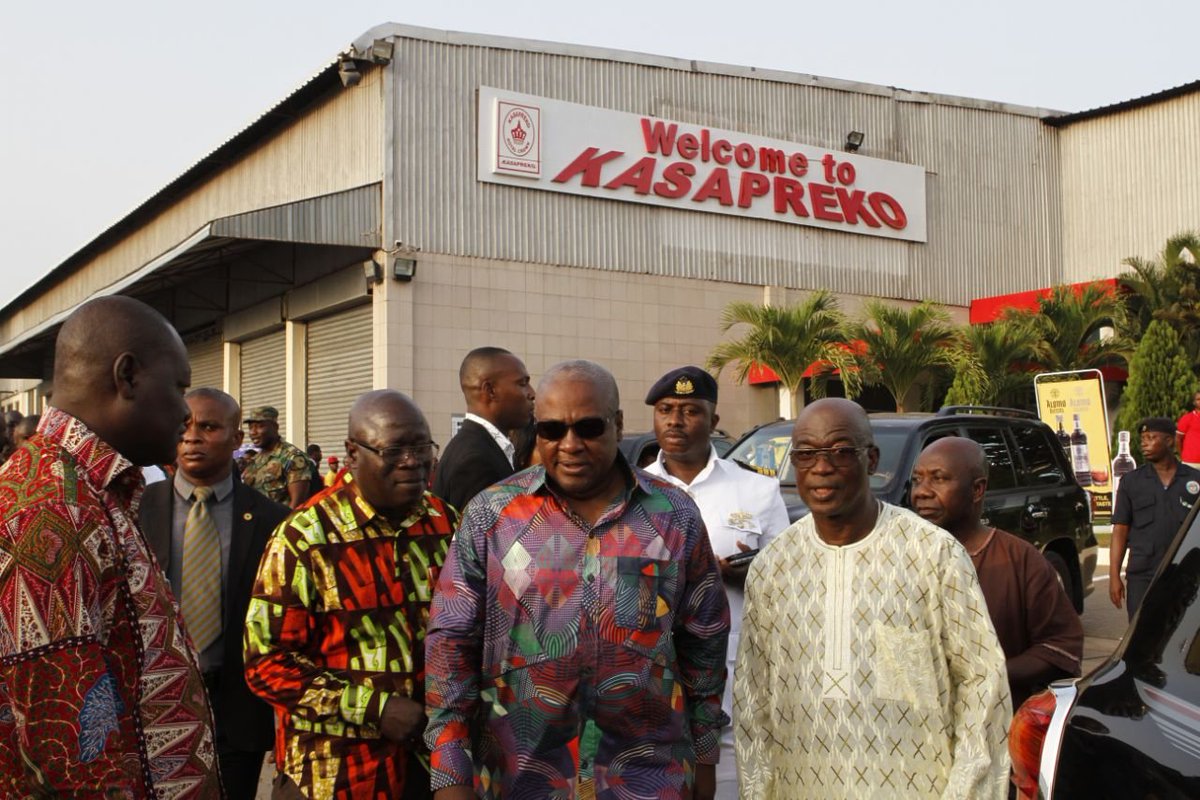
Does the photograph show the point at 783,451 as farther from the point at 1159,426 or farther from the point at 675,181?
the point at 675,181

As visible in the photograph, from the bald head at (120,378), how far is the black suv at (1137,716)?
2043 millimetres

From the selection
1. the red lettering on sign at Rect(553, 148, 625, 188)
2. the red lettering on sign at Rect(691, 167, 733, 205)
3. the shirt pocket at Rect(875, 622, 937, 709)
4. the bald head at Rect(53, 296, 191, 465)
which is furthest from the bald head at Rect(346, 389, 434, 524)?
the red lettering on sign at Rect(691, 167, 733, 205)

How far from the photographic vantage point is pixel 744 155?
24031 millimetres

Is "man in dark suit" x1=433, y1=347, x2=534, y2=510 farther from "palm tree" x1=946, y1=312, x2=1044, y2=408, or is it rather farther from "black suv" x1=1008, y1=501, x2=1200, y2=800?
"palm tree" x1=946, y1=312, x2=1044, y2=408

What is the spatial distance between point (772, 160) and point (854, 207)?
8.15ft

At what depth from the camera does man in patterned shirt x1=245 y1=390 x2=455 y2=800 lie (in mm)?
3166

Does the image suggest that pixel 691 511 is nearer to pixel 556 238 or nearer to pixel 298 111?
pixel 556 238

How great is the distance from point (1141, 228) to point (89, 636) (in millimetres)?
30754

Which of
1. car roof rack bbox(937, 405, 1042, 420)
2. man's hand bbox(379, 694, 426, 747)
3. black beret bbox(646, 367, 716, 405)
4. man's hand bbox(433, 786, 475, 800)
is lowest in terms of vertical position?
man's hand bbox(433, 786, 475, 800)

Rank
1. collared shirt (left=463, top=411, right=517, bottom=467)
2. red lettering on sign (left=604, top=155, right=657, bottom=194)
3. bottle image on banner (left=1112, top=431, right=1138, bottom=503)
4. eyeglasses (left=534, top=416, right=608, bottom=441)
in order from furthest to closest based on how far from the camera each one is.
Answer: red lettering on sign (left=604, top=155, right=657, bottom=194) < bottle image on banner (left=1112, top=431, right=1138, bottom=503) < collared shirt (left=463, top=411, right=517, bottom=467) < eyeglasses (left=534, top=416, right=608, bottom=441)

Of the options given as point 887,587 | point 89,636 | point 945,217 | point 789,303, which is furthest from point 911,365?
point 89,636

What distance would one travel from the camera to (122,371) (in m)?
2.38

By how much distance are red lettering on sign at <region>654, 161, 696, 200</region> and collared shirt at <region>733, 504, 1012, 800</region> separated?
20.2 metres

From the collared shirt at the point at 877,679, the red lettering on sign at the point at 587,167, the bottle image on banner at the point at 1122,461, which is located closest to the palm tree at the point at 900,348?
the bottle image on banner at the point at 1122,461
